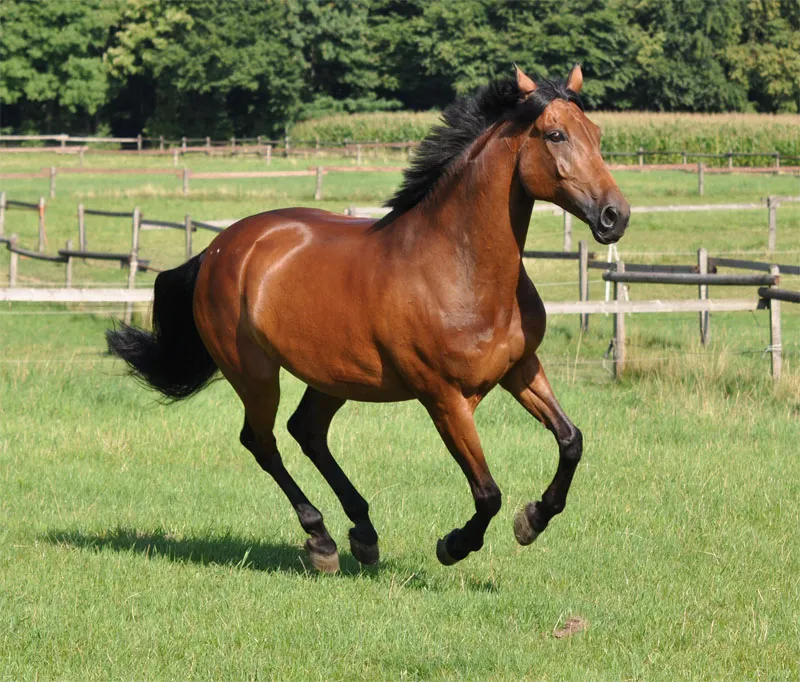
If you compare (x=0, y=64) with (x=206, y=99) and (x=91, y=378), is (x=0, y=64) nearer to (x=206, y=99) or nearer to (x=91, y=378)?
(x=206, y=99)

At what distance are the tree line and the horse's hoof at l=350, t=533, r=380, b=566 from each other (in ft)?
195

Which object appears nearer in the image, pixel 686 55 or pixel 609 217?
pixel 609 217

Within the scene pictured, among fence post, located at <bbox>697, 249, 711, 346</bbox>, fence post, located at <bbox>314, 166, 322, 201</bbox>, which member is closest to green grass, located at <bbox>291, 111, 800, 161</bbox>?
fence post, located at <bbox>314, 166, 322, 201</bbox>

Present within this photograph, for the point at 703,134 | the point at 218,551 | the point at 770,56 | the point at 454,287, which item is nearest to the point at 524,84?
the point at 454,287

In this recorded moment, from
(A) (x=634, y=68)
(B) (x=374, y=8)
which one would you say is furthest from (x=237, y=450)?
(B) (x=374, y=8)

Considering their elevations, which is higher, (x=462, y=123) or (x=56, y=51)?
(x=56, y=51)

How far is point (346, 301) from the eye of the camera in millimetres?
5500

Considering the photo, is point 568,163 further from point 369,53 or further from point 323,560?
point 369,53

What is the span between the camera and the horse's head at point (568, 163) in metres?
4.59

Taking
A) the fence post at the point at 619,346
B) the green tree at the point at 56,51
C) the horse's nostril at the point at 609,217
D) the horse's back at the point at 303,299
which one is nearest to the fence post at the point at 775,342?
the fence post at the point at 619,346

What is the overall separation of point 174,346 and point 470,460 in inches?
99.1

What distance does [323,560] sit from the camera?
5824 millimetres

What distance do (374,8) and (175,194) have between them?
133 feet

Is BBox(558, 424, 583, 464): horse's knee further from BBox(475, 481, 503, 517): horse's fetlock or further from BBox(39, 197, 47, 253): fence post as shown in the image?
BBox(39, 197, 47, 253): fence post
